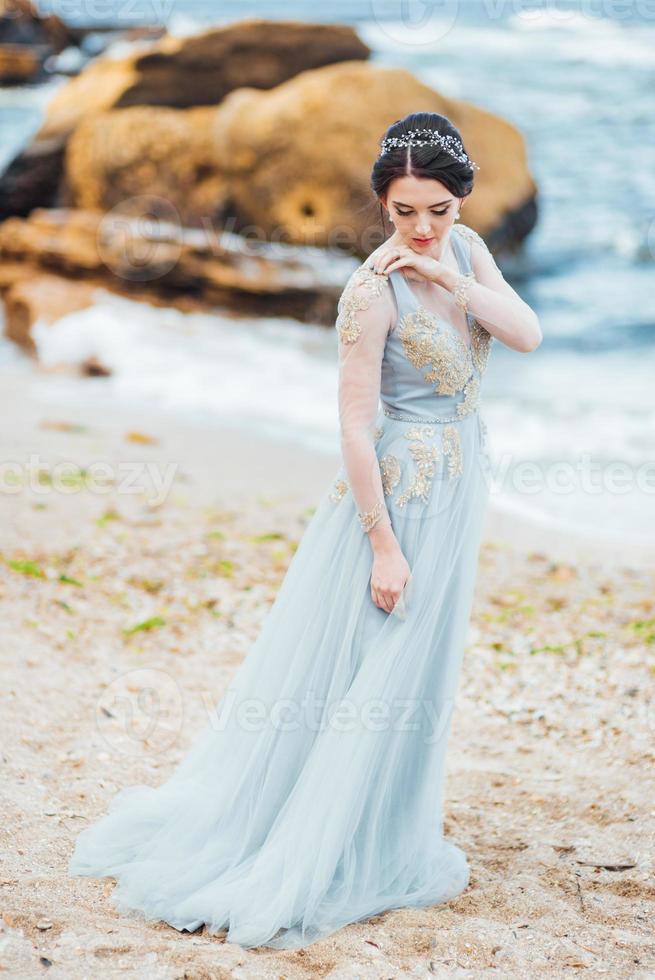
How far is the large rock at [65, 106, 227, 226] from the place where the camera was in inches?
600

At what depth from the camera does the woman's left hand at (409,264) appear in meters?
2.85

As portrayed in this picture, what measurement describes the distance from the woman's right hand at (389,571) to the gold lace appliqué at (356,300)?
0.61 m

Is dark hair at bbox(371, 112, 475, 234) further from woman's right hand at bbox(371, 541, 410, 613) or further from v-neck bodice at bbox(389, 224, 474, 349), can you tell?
woman's right hand at bbox(371, 541, 410, 613)

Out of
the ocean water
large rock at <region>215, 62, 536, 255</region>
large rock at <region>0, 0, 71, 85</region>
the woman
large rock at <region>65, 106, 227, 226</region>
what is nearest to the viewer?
the woman

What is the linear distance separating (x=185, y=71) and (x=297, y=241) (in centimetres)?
365

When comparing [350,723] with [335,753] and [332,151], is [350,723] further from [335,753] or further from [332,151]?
[332,151]

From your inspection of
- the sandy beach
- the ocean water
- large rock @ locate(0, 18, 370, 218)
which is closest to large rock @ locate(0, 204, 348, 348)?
the ocean water

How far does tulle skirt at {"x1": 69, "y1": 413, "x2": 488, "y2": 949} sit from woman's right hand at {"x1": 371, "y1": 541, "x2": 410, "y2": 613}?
0.07 metres

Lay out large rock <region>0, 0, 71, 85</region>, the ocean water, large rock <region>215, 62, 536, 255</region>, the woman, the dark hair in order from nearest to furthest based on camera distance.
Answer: the dark hair, the woman, the ocean water, large rock <region>215, 62, 536, 255</region>, large rock <region>0, 0, 71, 85</region>

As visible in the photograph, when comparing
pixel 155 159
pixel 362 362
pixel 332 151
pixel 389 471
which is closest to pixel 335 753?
pixel 389 471

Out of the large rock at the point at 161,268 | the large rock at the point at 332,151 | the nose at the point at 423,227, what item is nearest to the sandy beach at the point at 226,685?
the nose at the point at 423,227

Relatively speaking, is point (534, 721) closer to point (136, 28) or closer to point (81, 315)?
point (81, 315)

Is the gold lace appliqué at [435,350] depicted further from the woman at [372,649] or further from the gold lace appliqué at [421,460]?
the gold lace appliqué at [421,460]

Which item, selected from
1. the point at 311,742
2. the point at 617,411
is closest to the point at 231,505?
the point at 311,742
